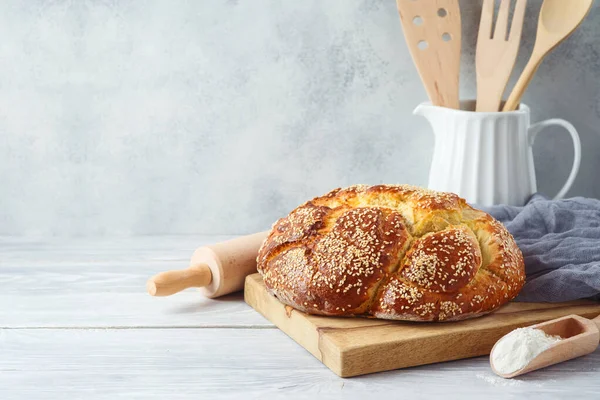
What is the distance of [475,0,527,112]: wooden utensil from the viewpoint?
4.36 ft

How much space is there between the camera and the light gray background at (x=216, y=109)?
1.44 meters

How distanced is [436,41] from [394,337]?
63 centimetres

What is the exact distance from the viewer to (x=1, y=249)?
144 centimetres

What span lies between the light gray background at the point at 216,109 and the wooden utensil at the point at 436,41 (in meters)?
0.09

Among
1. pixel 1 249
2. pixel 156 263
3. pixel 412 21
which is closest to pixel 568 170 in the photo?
pixel 412 21

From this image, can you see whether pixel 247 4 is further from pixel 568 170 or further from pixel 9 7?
pixel 568 170

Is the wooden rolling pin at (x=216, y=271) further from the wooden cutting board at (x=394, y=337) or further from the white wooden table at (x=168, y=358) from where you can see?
the wooden cutting board at (x=394, y=337)

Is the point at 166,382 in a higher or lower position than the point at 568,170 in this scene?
lower

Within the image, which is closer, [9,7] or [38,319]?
[38,319]

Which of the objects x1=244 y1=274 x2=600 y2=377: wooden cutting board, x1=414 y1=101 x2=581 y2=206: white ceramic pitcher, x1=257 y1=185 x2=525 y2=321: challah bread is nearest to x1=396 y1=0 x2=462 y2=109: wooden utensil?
x1=414 y1=101 x2=581 y2=206: white ceramic pitcher

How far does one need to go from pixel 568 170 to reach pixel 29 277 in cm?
100

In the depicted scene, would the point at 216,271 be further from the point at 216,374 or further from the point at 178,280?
the point at 216,374

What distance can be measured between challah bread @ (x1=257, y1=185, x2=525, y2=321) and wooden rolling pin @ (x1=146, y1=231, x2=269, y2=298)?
102 mm

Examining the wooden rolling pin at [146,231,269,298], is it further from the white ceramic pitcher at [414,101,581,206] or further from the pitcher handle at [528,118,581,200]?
the pitcher handle at [528,118,581,200]
